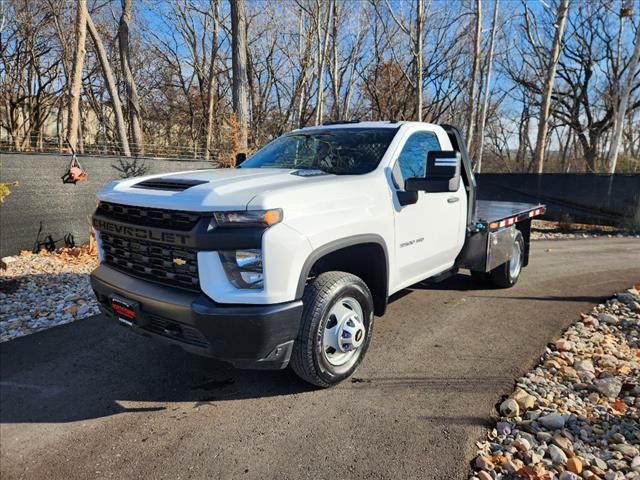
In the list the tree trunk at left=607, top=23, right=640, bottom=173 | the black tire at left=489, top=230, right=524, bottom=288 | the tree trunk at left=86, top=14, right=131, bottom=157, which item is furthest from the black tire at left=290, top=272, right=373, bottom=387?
the tree trunk at left=607, top=23, right=640, bottom=173

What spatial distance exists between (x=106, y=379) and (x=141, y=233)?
1.33m

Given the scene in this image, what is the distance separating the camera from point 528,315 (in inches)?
190

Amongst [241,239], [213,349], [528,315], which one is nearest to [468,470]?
[213,349]

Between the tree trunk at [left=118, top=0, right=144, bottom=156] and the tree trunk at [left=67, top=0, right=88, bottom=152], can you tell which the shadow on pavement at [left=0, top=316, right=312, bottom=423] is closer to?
the tree trunk at [left=67, top=0, right=88, bottom=152]

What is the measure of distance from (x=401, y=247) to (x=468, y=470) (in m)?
1.71

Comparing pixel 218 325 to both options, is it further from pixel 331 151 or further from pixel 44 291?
pixel 44 291

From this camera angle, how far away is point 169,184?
2.96 m

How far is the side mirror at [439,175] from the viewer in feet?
10.8

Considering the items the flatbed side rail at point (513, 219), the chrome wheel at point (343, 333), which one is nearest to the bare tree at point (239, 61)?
the flatbed side rail at point (513, 219)

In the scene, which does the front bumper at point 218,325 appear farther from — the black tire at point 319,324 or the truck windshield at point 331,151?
the truck windshield at point 331,151

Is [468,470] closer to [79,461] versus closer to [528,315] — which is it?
[79,461]

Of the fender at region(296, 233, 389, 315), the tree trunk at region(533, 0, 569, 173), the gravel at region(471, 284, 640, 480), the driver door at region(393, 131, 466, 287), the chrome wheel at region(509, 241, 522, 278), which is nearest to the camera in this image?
the gravel at region(471, 284, 640, 480)

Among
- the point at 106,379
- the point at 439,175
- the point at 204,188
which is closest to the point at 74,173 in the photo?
the point at 106,379

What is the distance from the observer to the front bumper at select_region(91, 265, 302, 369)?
2.51 metres
